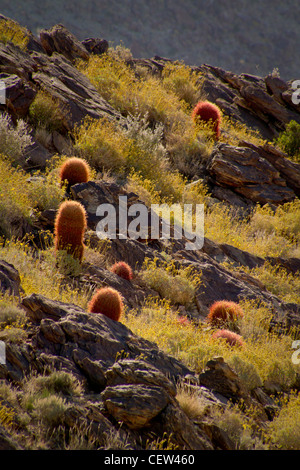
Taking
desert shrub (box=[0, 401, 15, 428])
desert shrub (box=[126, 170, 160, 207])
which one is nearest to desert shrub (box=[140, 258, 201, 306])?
desert shrub (box=[126, 170, 160, 207])

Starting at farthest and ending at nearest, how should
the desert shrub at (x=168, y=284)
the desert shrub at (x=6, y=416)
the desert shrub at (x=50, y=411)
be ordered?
1. the desert shrub at (x=168, y=284)
2. the desert shrub at (x=50, y=411)
3. the desert shrub at (x=6, y=416)

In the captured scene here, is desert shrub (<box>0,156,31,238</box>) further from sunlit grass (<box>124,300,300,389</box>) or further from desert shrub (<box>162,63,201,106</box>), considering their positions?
desert shrub (<box>162,63,201,106</box>)

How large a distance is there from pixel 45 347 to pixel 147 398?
1241 mm

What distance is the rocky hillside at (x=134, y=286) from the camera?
3789mm

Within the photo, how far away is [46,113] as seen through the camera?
36.1 feet

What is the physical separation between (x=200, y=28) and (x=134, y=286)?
6337 centimetres

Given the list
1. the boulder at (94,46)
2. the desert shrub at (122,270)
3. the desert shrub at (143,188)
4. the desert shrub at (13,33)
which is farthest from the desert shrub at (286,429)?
the boulder at (94,46)

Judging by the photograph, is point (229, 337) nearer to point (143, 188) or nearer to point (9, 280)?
point (9, 280)

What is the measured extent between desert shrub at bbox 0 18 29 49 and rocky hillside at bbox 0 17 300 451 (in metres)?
0.15

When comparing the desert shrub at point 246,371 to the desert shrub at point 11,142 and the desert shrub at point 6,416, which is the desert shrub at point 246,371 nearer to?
the desert shrub at point 6,416

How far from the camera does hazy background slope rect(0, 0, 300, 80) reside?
56156mm

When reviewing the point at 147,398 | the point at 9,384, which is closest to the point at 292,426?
the point at 147,398

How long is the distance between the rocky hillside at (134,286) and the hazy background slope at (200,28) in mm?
43565
